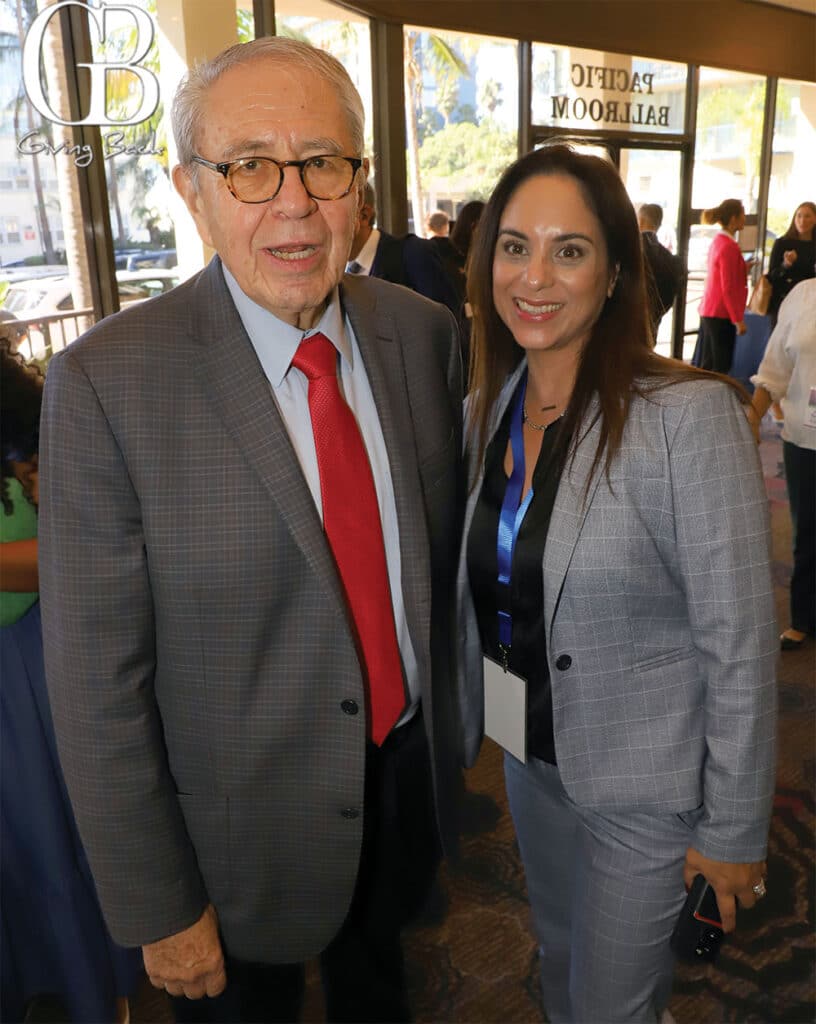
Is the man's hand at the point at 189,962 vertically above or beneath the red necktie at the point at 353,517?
beneath

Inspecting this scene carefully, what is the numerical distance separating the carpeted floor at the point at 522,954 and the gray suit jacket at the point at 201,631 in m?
0.67

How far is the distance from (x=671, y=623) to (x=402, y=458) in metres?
0.51

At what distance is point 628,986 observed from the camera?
1.41 m

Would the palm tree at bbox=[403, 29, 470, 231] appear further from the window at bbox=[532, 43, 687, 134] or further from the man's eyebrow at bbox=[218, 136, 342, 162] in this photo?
the man's eyebrow at bbox=[218, 136, 342, 162]

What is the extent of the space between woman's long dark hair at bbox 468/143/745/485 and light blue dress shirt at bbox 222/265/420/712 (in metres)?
0.28

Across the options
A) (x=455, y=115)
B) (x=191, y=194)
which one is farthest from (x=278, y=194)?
(x=455, y=115)

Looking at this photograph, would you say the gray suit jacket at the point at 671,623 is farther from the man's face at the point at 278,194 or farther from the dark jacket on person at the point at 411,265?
the dark jacket on person at the point at 411,265

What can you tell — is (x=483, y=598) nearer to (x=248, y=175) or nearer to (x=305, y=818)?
(x=305, y=818)

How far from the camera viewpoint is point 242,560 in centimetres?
119

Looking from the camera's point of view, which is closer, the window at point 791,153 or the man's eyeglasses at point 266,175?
the man's eyeglasses at point 266,175

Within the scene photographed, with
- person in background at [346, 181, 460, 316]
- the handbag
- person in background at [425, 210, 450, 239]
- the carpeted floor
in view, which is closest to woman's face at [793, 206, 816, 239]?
the handbag

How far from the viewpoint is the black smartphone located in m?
1.33

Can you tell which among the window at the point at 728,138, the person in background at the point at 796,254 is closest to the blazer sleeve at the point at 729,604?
the person in background at the point at 796,254

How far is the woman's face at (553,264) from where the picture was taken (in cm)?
140
